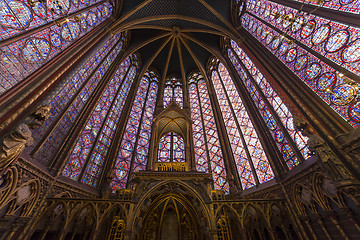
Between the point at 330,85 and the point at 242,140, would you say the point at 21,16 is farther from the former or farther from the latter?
the point at 242,140

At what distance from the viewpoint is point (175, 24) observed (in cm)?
1414

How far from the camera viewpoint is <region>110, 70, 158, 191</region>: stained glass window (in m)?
→ 9.83

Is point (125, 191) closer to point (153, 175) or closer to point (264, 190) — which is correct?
point (153, 175)

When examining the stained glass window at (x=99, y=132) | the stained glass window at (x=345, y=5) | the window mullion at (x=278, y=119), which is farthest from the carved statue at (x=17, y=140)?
the stained glass window at (x=345, y=5)

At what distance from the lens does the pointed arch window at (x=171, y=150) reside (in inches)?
428

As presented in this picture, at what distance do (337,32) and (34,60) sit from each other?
1099cm

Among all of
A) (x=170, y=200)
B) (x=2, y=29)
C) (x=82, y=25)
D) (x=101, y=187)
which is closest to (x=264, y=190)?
(x=170, y=200)

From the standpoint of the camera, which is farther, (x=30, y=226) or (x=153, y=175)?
(x=153, y=175)

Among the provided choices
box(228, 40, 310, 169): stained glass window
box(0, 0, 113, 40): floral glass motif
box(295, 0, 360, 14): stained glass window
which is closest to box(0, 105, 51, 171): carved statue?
box(0, 0, 113, 40): floral glass motif

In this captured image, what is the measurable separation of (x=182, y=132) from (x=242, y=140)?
3.95m

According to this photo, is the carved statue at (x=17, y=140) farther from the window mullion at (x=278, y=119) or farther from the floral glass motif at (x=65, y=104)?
the window mullion at (x=278, y=119)

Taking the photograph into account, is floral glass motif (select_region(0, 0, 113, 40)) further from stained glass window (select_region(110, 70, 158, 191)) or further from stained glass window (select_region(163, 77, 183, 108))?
stained glass window (select_region(163, 77, 183, 108))

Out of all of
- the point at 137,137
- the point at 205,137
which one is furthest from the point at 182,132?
the point at 137,137

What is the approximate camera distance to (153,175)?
6730mm
